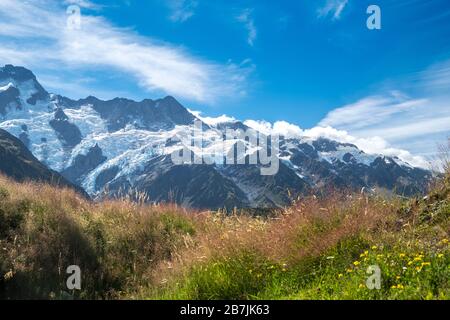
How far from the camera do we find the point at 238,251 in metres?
10.9

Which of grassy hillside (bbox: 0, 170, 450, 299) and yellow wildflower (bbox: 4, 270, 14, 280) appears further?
yellow wildflower (bbox: 4, 270, 14, 280)

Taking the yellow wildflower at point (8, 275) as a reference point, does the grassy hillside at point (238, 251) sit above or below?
above

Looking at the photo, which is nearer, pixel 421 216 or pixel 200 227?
pixel 421 216

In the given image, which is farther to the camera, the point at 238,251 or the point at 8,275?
the point at 8,275

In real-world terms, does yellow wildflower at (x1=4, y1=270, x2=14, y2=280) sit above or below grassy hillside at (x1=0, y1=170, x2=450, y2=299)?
below

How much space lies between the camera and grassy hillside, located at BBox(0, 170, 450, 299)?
8.66m

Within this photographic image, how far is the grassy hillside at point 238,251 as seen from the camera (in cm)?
866

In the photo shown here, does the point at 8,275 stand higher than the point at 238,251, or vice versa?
the point at 238,251
